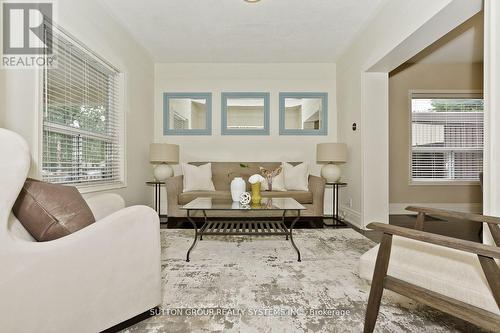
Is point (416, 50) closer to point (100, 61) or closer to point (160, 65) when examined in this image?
point (100, 61)

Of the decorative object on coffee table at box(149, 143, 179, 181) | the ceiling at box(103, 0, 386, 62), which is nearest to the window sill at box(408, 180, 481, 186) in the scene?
the ceiling at box(103, 0, 386, 62)

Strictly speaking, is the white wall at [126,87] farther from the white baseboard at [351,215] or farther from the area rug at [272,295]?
the white baseboard at [351,215]

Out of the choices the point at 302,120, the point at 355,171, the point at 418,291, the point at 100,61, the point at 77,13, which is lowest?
the point at 418,291

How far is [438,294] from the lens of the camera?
3.45 feet

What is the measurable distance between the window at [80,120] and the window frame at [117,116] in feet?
0.04

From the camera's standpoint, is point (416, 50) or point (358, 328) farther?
point (416, 50)

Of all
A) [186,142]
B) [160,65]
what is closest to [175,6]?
[160,65]

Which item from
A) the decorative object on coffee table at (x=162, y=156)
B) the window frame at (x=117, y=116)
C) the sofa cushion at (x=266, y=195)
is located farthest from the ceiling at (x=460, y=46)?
the window frame at (x=117, y=116)

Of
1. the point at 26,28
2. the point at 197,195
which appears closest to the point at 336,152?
the point at 197,195

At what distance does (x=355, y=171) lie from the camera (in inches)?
142

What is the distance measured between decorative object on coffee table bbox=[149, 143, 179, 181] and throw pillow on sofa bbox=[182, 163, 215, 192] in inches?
10.4

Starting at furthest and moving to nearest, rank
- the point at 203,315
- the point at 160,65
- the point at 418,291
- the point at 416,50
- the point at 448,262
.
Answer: the point at 160,65 < the point at 416,50 < the point at 203,315 < the point at 448,262 < the point at 418,291

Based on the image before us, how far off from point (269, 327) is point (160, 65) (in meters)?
4.38

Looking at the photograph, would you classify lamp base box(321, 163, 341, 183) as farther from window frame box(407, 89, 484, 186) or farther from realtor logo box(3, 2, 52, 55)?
realtor logo box(3, 2, 52, 55)
